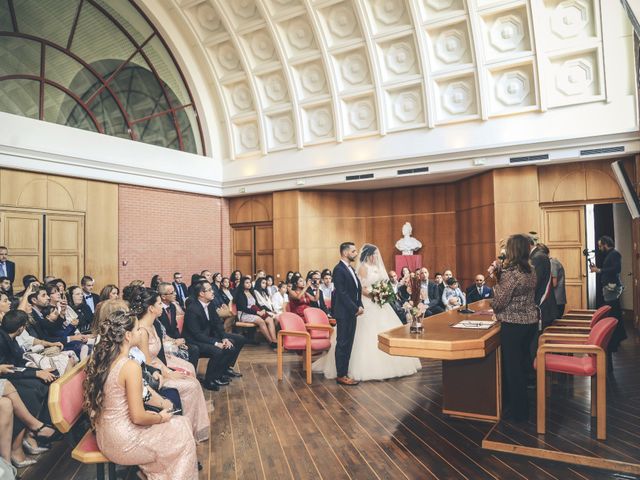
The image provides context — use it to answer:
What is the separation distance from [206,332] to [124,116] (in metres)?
8.01

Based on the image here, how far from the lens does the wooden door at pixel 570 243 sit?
34.4 feet

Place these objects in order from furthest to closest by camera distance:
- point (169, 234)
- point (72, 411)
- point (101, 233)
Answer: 1. point (169, 234)
2. point (101, 233)
3. point (72, 411)

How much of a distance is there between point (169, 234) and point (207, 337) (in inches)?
276

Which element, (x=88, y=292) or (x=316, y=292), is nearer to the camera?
(x=88, y=292)

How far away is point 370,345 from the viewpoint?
6.46 metres

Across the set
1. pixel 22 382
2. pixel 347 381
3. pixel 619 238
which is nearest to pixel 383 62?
pixel 619 238

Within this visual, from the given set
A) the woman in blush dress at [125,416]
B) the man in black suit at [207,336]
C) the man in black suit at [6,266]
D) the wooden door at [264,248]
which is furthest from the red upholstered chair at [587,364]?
the wooden door at [264,248]

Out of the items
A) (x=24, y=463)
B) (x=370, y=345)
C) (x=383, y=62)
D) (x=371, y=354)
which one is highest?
(x=383, y=62)

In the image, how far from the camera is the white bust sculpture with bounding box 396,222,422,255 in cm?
1320

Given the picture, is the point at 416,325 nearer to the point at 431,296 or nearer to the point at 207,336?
the point at 207,336

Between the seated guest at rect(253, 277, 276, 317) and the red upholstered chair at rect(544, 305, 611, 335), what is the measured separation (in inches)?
211

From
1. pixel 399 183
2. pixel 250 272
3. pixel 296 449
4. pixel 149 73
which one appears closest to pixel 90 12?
pixel 149 73

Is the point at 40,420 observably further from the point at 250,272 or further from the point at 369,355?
the point at 250,272

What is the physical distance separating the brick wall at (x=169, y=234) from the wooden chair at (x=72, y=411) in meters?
8.62
